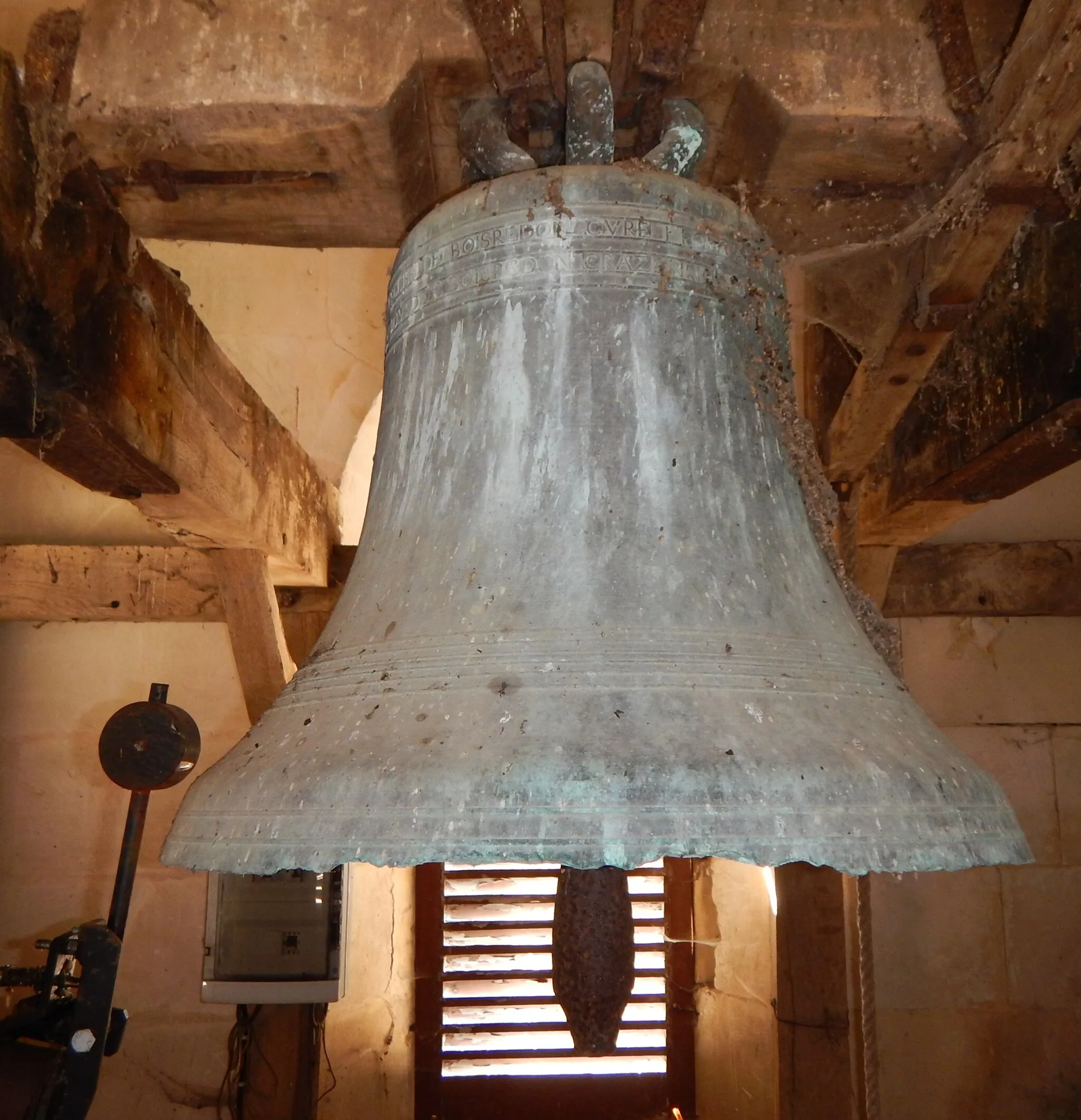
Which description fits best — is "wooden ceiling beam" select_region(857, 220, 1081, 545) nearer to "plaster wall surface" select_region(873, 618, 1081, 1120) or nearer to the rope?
"plaster wall surface" select_region(873, 618, 1081, 1120)

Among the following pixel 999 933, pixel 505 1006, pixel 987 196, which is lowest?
pixel 505 1006

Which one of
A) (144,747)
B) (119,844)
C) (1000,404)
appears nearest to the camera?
(1000,404)

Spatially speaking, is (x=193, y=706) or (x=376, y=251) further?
(x=376, y=251)

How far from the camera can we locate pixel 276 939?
221 centimetres

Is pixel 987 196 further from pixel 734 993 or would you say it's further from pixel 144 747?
pixel 734 993

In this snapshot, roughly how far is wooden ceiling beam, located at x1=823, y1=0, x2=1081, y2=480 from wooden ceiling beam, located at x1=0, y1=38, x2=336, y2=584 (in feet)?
2.84

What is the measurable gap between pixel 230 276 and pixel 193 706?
1.12m

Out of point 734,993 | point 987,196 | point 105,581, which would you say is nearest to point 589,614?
point 987,196

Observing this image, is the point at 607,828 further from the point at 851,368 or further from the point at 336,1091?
the point at 336,1091

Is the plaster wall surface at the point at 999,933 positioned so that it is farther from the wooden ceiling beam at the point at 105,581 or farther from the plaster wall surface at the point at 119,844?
the wooden ceiling beam at the point at 105,581

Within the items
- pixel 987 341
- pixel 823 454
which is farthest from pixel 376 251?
pixel 987 341

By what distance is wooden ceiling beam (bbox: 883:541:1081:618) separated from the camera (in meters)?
2.19

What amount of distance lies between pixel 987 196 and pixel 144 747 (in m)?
1.35

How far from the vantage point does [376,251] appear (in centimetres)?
272
